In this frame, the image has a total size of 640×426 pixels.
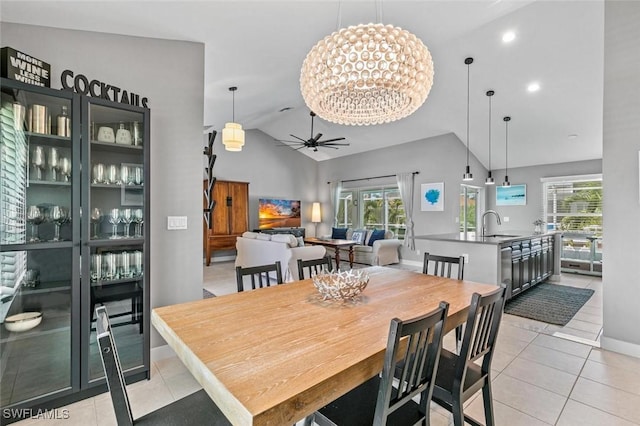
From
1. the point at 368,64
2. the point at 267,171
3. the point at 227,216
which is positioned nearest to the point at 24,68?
the point at 368,64

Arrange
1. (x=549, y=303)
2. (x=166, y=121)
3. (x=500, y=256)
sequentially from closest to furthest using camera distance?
1. (x=166, y=121)
2. (x=500, y=256)
3. (x=549, y=303)

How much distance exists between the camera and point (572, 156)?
631 cm

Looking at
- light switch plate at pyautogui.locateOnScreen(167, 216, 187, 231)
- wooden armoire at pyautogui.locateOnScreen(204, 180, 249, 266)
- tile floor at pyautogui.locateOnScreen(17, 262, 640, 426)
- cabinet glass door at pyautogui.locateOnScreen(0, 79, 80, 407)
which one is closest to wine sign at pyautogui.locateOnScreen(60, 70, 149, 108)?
cabinet glass door at pyautogui.locateOnScreen(0, 79, 80, 407)

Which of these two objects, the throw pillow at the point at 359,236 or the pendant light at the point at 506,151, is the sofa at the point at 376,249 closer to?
the throw pillow at the point at 359,236

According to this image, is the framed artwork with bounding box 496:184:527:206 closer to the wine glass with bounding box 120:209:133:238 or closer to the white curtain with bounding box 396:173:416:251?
the white curtain with bounding box 396:173:416:251

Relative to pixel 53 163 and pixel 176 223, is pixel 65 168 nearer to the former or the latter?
pixel 53 163

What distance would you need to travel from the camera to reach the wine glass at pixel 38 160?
196 cm

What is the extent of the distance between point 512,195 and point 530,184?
445mm

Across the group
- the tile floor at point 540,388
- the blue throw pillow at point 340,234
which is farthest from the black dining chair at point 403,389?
the blue throw pillow at point 340,234

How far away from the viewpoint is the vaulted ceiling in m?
2.34

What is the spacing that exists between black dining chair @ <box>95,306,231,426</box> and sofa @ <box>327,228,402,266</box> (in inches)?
234

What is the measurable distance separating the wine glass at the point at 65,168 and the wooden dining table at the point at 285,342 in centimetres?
121

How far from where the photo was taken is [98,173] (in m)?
2.14

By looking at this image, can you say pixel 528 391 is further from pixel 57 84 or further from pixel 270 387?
pixel 57 84
